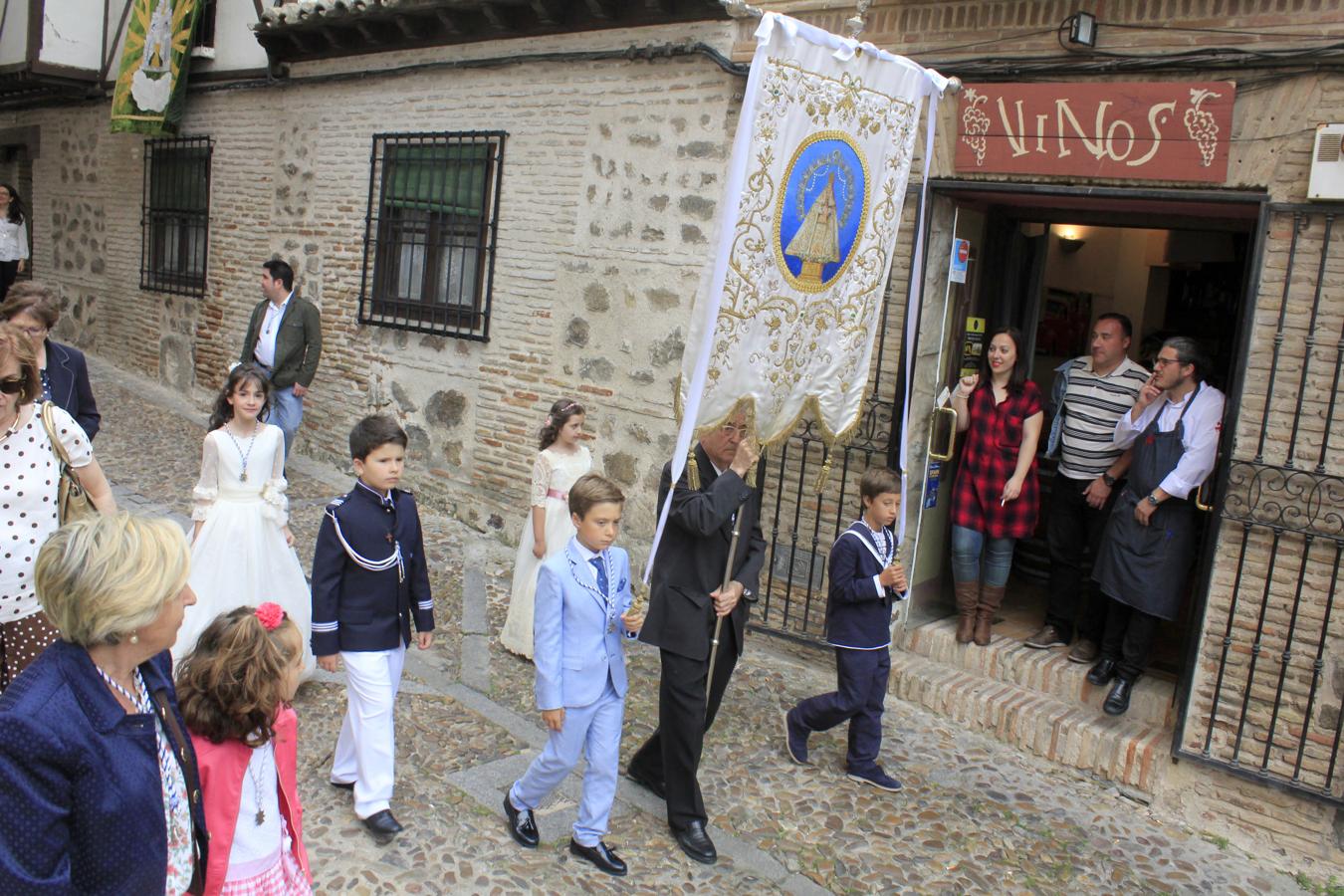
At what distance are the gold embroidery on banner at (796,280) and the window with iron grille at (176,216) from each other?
874 cm

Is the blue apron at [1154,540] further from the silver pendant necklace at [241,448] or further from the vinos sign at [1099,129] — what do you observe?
the silver pendant necklace at [241,448]

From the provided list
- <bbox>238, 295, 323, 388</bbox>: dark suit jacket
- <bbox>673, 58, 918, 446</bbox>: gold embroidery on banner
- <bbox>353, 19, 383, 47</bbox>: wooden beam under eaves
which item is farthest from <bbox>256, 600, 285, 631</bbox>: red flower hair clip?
<bbox>353, 19, 383, 47</bbox>: wooden beam under eaves

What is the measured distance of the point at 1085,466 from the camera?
5.79 m

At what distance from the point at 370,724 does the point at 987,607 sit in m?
3.41

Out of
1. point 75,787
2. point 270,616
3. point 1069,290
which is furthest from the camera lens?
point 1069,290

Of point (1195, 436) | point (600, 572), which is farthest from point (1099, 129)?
point (600, 572)

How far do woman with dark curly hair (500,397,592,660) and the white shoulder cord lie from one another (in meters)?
1.61

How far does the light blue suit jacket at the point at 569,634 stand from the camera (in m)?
3.78

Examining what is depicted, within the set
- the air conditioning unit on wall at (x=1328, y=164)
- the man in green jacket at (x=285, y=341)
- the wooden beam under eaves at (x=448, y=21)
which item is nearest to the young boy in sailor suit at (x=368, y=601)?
the air conditioning unit on wall at (x=1328, y=164)

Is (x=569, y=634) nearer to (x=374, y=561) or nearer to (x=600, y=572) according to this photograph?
(x=600, y=572)

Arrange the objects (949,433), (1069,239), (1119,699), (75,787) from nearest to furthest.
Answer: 1. (75,787)
2. (1119,699)
3. (949,433)
4. (1069,239)

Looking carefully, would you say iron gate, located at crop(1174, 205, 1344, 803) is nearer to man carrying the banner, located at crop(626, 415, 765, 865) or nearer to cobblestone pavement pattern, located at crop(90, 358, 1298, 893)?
cobblestone pavement pattern, located at crop(90, 358, 1298, 893)

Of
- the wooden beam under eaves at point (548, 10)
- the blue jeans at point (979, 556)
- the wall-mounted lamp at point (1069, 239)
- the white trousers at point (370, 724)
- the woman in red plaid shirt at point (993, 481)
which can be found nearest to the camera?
the white trousers at point (370, 724)

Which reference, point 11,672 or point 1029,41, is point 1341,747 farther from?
point 11,672
